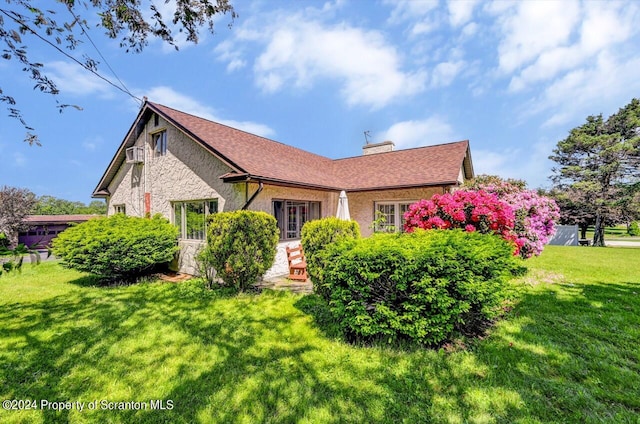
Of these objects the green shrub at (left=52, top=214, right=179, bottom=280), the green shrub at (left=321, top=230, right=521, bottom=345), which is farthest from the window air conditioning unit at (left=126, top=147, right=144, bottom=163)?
the green shrub at (left=321, top=230, right=521, bottom=345)

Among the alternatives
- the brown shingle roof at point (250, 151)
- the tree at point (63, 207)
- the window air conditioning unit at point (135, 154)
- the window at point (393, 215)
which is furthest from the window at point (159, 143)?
the tree at point (63, 207)

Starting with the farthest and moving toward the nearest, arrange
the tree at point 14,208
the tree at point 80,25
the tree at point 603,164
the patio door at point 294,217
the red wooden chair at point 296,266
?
the tree at point 14,208, the tree at point 603,164, the patio door at point 294,217, the red wooden chair at point 296,266, the tree at point 80,25

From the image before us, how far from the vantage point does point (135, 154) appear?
1288cm

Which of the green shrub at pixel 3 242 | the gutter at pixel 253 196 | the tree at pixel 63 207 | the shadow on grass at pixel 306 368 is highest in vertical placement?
the tree at pixel 63 207

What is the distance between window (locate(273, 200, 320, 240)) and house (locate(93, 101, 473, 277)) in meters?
0.04

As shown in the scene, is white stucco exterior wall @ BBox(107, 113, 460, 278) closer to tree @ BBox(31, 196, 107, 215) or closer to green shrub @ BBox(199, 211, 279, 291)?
green shrub @ BBox(199, 211, 279, 291)

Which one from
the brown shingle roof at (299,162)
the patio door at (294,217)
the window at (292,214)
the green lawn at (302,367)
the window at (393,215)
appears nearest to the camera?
the green lawn at (302,367)

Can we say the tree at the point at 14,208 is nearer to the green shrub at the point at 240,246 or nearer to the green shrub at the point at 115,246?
the green shrub at the point at 115,246

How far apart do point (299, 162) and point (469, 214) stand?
8742mm

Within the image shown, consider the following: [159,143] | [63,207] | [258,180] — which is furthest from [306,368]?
[63,207]

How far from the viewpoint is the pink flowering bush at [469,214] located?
775 centimetres

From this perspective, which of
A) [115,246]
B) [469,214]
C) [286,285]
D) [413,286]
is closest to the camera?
[413,286]

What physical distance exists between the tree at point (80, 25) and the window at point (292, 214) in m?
6.67

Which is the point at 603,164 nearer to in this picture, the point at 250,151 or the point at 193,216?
the point at 250,151
